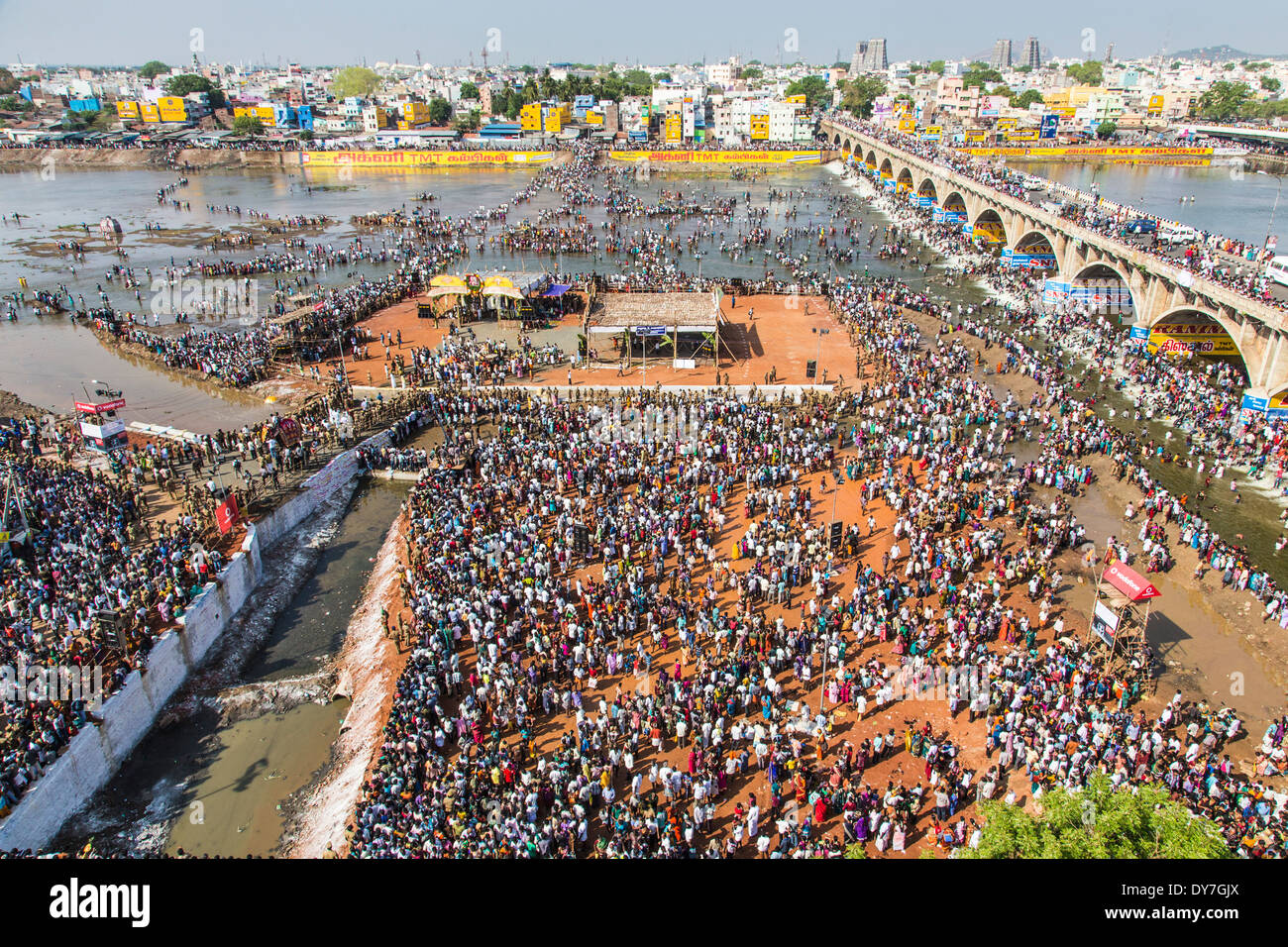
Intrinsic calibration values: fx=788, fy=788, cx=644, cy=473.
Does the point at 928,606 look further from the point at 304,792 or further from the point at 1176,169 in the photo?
the point at 1176,169

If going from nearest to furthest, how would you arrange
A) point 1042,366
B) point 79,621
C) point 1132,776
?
point 1132,776, point 79,621, point 1042,366

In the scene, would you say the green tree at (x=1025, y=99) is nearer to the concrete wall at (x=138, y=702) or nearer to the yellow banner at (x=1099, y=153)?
the yellow banner at (x=1099, y=153)

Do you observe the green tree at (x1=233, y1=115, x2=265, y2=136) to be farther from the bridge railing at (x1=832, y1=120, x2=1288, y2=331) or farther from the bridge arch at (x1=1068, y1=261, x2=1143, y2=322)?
the bridge arch at (x1=1068, y1=261, x2=1143, y2=322)

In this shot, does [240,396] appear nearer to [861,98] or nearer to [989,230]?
[989,230]

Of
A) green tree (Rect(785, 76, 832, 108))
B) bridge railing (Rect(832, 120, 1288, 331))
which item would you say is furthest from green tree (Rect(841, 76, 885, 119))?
bridge railing (Rect(832, 120, 1288, 331))
